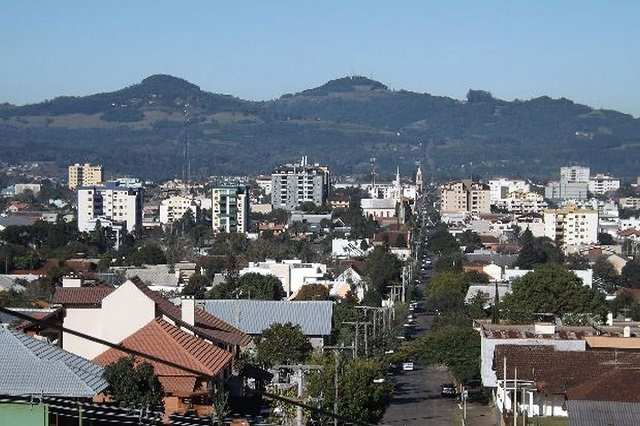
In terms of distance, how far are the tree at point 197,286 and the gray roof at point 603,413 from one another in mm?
17006

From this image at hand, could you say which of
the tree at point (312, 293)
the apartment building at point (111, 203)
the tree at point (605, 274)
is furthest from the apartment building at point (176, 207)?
the tree at point (312, 293)

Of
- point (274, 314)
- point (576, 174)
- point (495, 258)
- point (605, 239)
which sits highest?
point (576, 174)

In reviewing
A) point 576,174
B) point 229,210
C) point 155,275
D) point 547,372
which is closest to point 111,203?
point 229,210

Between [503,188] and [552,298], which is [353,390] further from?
[503,188]

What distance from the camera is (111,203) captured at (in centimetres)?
7338

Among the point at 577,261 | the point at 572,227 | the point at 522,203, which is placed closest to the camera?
the point at 577,261

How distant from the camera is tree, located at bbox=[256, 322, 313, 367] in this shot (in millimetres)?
20408

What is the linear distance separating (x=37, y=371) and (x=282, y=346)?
11.6 m

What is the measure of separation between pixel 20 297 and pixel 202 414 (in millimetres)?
16746

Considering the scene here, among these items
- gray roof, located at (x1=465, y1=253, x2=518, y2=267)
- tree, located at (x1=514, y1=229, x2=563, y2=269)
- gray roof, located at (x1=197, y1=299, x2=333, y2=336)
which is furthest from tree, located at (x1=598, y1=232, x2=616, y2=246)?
gray roof, located at (x1=197, y1=299, x2=333, y2=336)

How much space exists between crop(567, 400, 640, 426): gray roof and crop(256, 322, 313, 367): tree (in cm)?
648

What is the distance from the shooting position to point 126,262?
4294 cm

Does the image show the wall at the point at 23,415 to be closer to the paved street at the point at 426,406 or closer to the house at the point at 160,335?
the house at the point at 160,335

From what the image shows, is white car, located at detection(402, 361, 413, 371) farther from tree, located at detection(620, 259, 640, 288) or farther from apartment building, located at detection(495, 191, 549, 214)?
apartment building, located at detection(495, 191, 549, 214)
